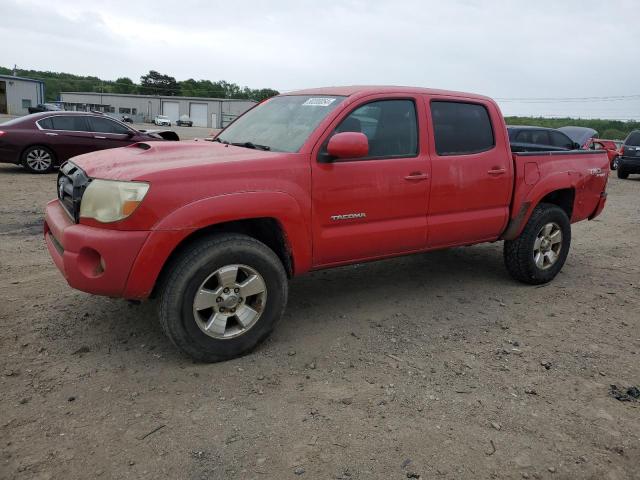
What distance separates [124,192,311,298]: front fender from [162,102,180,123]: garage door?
Answer: 73.6m

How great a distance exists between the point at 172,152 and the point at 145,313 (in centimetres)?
131

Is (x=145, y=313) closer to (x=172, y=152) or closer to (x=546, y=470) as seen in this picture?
(x=172, y=152)

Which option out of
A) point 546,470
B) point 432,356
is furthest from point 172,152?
point 546,470

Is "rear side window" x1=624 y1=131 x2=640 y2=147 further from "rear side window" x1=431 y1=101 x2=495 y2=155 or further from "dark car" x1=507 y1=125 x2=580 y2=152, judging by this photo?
"rear side window" x1=431 y1=101 x2=495 y2=155

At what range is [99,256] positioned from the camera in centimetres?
303

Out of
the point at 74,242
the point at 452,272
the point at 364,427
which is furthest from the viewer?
the point at 452,272

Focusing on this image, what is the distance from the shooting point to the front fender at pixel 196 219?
2.98 m

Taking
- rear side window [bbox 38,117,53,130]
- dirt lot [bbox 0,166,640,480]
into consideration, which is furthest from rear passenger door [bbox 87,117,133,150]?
dirt lot [bbox 0,166,640,480]

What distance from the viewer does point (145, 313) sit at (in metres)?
4.00

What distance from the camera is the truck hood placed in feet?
10.1

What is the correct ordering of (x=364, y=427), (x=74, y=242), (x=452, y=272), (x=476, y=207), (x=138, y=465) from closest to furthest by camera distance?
(x=138, y=465) < (x=364, y=427) < (x=74, y=242) < (x=476, y=207) < (x=452, y=272)

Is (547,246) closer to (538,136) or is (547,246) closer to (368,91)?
(368,91)

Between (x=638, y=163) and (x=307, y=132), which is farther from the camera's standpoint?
(x=638, y=163)

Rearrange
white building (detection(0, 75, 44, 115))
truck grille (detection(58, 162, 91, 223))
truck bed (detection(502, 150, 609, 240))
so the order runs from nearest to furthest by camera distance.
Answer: truck grille (detection(58, 162, 91, 223)) < truck bed (detection(502, 150, 609, 240)) < white building (detection(0, 75, 44, 115))
